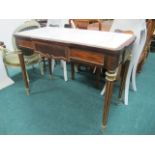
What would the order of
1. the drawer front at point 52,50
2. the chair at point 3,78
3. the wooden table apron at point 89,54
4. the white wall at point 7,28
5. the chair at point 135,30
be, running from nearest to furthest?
the wooden table apron at point 89,54
the drawer front at point 52,50
the chair at point 135,30
the chair at point 3,78
the white wall at point 7,28

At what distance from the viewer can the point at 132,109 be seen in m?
1.67

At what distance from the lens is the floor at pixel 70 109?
1448 mm

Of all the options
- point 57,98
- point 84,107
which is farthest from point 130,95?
point 57,98

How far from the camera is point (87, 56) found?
1.16 m

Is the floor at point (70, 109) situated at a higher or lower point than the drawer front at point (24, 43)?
lower

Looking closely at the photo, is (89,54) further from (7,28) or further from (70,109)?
(7,28)

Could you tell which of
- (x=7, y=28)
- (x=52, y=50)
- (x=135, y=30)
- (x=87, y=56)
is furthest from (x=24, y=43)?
(x=7, y=28)

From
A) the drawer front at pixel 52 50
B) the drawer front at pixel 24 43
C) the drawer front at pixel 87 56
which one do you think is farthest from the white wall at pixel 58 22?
the drawer front at pixel 87 56

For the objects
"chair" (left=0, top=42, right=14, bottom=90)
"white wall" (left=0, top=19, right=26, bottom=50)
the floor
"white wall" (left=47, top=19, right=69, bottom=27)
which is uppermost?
"white wall" (left=47, top=19, right=69, bottom=27)

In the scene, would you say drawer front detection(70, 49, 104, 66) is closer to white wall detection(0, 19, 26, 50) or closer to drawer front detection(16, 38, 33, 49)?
drawer front detection(16, 38, 33, 49)

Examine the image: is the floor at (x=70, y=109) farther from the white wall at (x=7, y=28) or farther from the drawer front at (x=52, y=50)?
the white wall at (x=7, y=28)

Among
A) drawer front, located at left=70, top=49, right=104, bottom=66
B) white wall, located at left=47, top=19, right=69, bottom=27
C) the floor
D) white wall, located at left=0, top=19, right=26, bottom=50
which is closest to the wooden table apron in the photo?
drawer front, located at left=70, top=49, right=104, bottom=66

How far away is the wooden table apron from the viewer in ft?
3.48
